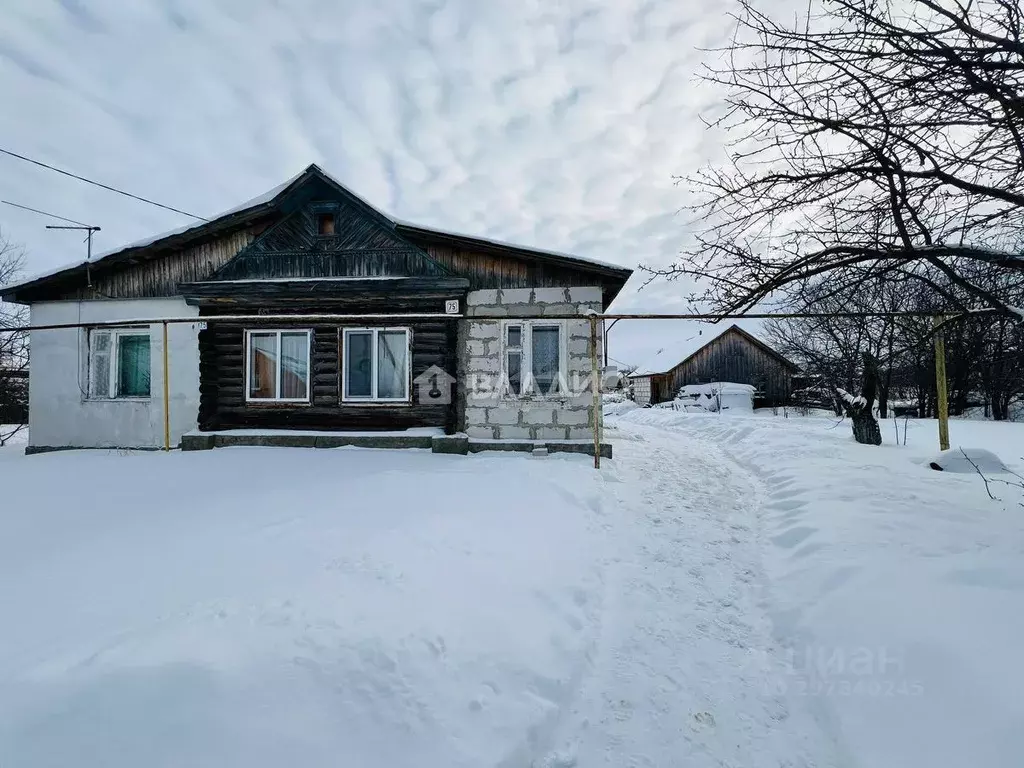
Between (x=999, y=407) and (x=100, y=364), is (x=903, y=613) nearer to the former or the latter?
(x=100, y=364)

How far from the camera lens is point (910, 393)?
22578 millimetres

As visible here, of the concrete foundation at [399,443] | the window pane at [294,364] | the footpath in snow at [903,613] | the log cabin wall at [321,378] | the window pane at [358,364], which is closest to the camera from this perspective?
the footpath in snow at [903,613]

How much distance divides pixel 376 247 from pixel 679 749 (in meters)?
9.51

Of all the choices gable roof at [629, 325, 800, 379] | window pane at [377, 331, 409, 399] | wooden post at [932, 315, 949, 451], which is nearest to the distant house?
gable roof at [629, 325, 800, 379]

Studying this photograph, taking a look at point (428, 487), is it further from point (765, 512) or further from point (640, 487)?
point (765, 512)

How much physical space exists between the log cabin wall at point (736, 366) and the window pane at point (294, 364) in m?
26.7

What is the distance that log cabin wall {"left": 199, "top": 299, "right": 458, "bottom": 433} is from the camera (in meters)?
9.34

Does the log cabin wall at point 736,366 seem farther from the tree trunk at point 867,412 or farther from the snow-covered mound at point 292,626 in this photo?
the snow-covered mound at point 292,626

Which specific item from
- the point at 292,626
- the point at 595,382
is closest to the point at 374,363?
the point at 595,382

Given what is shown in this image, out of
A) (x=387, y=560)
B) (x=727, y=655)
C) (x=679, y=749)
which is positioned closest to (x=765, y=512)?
(x=727, y=655)

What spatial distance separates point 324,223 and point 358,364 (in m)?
3.25

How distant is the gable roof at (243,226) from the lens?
29.9 feet

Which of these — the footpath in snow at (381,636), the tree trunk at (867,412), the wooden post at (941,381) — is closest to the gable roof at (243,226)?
the wooden post at (941,381)

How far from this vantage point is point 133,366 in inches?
399
